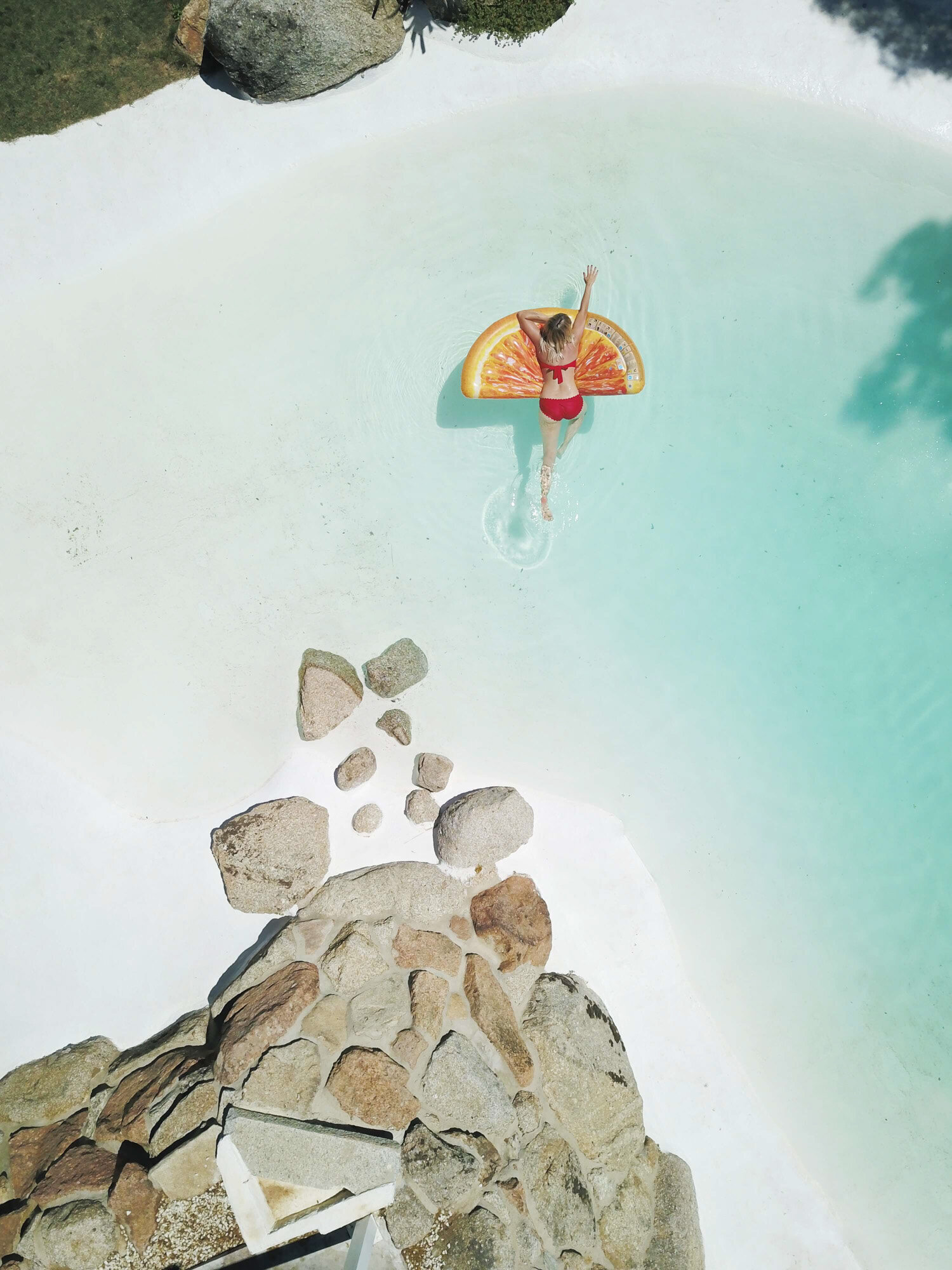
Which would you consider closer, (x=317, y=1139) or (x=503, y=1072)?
(x=317, y=1139)

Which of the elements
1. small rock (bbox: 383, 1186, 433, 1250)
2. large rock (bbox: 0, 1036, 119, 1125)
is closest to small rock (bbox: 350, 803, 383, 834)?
small rock (bbox: 383, 1186, 433, 1250)

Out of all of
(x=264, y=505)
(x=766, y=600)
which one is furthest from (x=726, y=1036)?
(x=264, y=505)

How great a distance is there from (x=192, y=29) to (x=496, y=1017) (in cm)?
834

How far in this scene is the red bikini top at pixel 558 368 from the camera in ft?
17.6

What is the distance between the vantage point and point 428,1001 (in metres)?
5.44

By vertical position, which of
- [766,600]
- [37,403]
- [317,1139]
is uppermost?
[766,600]

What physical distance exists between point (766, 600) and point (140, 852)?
6.00 metres

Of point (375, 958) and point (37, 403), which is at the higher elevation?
point (37, 403)

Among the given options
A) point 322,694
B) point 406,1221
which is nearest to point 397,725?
point 322,694

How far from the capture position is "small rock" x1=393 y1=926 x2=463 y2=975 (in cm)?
558

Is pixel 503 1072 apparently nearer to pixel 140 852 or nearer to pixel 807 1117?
pixel 807 1117

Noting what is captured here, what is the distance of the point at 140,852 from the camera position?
598 cm

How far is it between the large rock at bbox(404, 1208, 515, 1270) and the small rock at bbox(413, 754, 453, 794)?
3.04 metres

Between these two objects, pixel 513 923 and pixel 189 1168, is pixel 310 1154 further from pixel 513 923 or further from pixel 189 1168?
pixel 513 923
